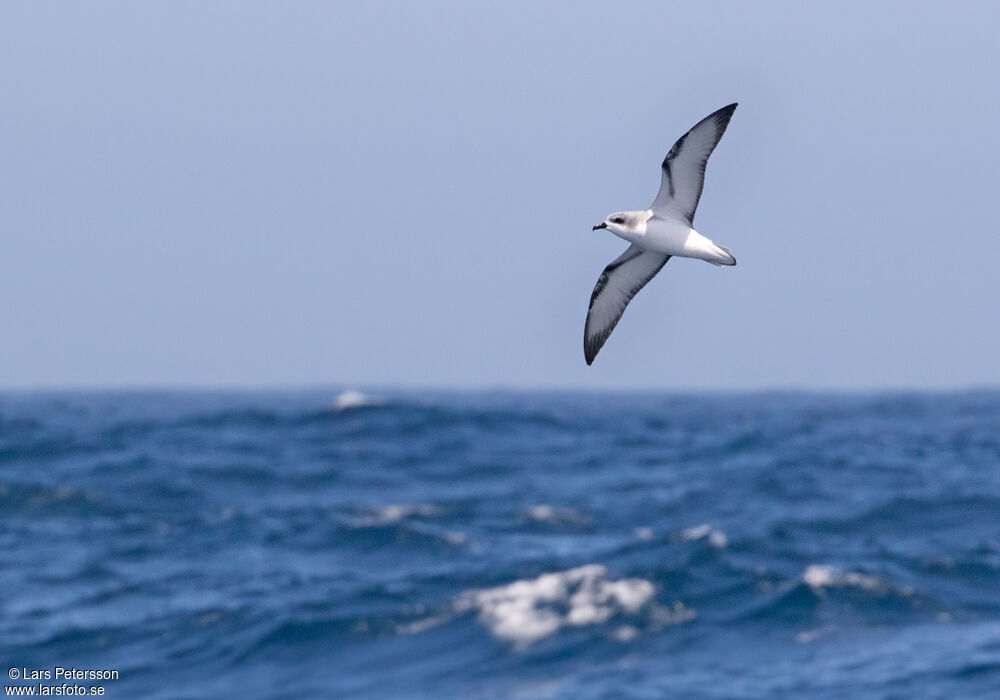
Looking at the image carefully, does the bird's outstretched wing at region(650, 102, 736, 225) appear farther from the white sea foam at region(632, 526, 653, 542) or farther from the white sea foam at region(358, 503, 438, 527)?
the white sea foam at region(358, 503, 438, 527)

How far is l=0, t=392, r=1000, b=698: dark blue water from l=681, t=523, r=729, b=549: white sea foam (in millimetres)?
127

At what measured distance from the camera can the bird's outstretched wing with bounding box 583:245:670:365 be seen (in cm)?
1472

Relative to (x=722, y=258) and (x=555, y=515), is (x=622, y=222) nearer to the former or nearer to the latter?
(x=722, y=258)

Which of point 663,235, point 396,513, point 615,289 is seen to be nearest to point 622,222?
point 663,235

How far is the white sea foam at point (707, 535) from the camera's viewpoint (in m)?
36.5

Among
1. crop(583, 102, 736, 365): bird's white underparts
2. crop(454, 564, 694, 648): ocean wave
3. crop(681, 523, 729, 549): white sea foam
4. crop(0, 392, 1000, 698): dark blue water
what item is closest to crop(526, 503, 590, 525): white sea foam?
crop(0, 392, 1000, 698): dark blue water

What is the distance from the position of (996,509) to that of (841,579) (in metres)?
11.2

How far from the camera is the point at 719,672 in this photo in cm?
2806

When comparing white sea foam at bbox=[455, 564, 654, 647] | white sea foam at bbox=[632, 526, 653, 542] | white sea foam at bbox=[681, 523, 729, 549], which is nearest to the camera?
white sea foam at bbox=[455, 564, 654, 647]

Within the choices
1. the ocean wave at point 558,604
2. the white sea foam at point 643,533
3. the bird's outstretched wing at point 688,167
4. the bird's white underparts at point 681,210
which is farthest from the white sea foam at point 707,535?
the bird's outstretched wing at point 688,167

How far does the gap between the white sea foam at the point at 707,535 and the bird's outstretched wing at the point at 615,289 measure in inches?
883

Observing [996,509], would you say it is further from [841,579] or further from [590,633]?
[590,633]

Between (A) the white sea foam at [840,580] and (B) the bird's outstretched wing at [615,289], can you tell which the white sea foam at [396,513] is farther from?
(B) the bird's outstretched wing at [615,289]

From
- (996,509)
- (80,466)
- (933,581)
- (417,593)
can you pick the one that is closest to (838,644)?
(933,581)
